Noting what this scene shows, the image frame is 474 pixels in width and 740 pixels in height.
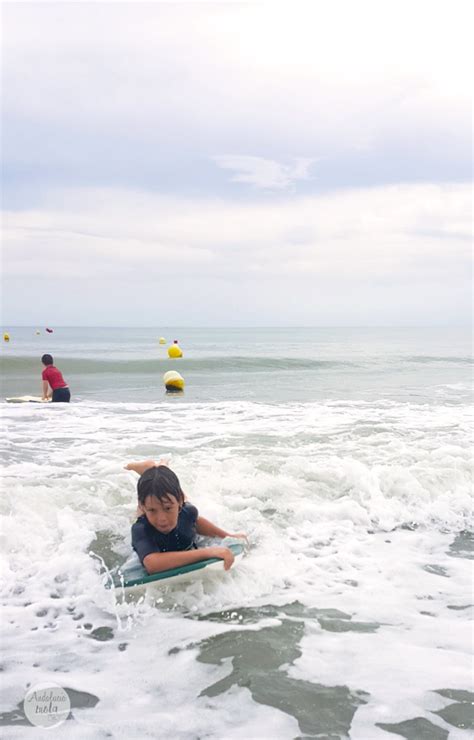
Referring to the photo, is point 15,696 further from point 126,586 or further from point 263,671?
point 263,671

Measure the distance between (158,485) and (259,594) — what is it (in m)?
1.13

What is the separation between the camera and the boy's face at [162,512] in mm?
4039

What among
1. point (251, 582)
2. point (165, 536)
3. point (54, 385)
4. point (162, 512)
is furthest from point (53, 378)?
point (251, 582)

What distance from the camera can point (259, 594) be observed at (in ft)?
13.7

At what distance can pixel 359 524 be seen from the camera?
5801 mm

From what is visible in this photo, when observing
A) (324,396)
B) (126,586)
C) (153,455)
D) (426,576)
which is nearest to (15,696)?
(126,586)

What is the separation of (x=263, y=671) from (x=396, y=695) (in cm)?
74

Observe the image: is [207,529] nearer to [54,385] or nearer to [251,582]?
[251,582]

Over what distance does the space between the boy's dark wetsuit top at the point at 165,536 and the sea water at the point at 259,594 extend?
1.01 feet

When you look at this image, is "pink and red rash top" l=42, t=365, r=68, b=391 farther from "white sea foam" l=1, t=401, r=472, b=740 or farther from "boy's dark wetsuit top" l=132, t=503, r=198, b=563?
"boy's dark wetsuit top" l=132, t=503, r=198, b=563

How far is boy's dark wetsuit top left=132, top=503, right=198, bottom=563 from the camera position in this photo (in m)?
4.20

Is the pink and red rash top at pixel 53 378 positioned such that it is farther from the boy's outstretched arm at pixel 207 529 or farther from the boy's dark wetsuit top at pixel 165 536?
the boy's dark wetsuit top at pixel 165 536

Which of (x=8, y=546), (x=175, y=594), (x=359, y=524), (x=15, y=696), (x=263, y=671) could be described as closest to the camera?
(x=15, y=696)

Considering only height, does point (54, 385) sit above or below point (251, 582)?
above
